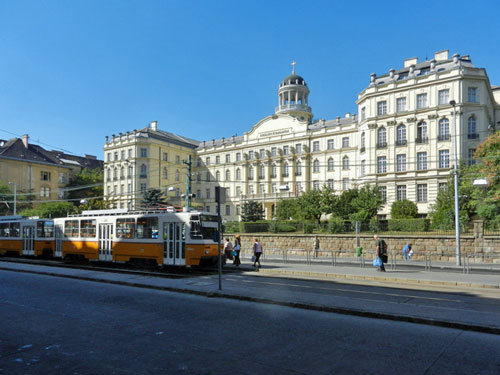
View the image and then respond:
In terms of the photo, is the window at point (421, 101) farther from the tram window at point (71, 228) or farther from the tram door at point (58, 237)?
the tram door at point (58, 237)

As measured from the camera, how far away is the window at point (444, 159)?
47.0 m

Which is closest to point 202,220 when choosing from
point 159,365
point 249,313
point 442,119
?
point 249,313

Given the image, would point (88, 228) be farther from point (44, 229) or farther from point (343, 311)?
point (343, 311)

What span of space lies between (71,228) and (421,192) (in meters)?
40.2

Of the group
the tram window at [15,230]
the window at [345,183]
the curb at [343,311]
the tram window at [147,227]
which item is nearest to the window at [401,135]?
the window at [345,183]

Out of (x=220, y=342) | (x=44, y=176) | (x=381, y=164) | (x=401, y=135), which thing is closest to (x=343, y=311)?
(x=220, y=342)

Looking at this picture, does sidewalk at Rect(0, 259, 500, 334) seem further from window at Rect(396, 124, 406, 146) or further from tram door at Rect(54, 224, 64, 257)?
window at Rect(396, 124, 406, 146)

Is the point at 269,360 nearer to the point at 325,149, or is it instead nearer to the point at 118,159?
the point at 325,149

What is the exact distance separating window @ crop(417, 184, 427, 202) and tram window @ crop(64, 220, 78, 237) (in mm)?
39884

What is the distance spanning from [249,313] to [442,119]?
152 ft

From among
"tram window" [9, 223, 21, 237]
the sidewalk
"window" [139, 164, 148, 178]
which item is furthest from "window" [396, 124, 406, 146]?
"window" [139, 164, 148, 178]

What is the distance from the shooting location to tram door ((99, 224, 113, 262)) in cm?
2188

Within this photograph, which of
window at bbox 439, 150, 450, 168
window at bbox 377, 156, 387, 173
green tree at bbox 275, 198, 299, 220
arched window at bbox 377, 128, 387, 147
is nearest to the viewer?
window at bbox 439, 150, 450, 168

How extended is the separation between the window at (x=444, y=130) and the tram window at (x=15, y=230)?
4538cm
